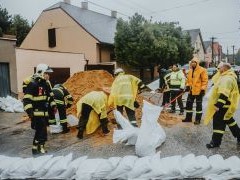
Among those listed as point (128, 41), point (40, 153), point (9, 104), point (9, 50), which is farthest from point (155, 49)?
point (40, 153)

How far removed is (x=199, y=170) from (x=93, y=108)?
307 cm

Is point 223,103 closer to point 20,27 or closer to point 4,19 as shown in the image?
point 4,19

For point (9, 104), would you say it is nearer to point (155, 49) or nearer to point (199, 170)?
point (199, 170)

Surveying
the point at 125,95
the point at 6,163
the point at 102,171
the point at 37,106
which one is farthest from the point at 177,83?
the point at 6,163

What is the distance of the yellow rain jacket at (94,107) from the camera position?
284 inches

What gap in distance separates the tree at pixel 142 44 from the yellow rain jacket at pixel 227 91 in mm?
17971

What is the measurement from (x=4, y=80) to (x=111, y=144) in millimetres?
8990

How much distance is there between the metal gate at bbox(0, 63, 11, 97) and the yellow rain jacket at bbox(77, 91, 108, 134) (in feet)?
25.0

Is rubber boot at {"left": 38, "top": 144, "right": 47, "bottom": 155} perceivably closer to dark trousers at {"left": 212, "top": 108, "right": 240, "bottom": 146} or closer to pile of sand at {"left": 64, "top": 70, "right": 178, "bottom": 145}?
pile of sand at {"left": 64, "top": 70, "right": 178, "bottom": 145}

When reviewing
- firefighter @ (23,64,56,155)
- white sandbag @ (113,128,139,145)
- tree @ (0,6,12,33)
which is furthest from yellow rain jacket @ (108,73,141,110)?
tree @ (0,6,12,33)

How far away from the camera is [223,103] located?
19.5ft

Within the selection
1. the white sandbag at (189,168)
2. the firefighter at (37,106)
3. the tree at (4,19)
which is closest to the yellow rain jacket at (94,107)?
the firefighter at (37,106)

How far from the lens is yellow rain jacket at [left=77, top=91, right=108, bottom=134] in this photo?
7.21m

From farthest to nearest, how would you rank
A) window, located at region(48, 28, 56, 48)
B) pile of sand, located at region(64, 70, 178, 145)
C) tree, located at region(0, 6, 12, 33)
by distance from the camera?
window, located at region(48, 28, 56, 48) < tree, located at region(0, 6, 12, 33) < pile of sand, located at region(64, 70, 178, 145)
